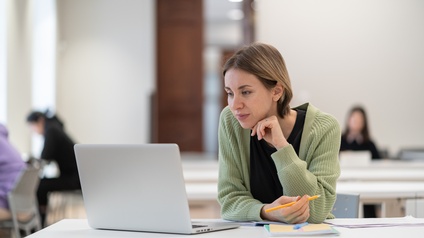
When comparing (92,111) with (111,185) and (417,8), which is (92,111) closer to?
(417,8)

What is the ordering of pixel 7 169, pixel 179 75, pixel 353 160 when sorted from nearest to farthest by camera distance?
1. pixel 7 169
2. pixel 353 160
3. pixel 179 75

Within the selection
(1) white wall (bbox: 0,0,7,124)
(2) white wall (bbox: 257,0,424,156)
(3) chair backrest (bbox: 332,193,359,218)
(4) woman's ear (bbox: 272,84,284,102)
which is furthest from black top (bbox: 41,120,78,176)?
(4) woman's ear (bbox: 272,84,284,102)

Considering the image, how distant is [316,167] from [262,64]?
36 centimetres

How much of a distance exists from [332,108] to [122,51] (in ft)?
A: 12.0

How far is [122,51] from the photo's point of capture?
396 inches

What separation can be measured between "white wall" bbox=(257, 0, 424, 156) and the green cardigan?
504 centimetres

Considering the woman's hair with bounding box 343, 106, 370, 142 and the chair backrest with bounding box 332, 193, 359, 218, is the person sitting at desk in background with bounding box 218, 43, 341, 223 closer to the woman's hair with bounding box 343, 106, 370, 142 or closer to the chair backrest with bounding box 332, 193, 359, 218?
the chair backrest with bounding box 332, 193, 359, 218

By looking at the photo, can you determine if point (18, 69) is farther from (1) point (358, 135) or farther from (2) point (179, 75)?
(1) point (358, 135)

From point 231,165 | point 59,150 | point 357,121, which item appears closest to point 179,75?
point 59,150

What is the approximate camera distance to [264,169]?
240cm

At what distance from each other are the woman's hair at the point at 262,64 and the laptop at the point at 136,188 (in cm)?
48

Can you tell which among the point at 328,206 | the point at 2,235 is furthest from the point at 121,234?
the point at 2,235

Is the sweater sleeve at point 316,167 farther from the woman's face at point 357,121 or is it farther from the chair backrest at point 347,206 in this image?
→ the woman's face at point 357,121

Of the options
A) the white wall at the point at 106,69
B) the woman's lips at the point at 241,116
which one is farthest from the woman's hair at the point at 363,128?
the woman's lips at the point at 241,116
